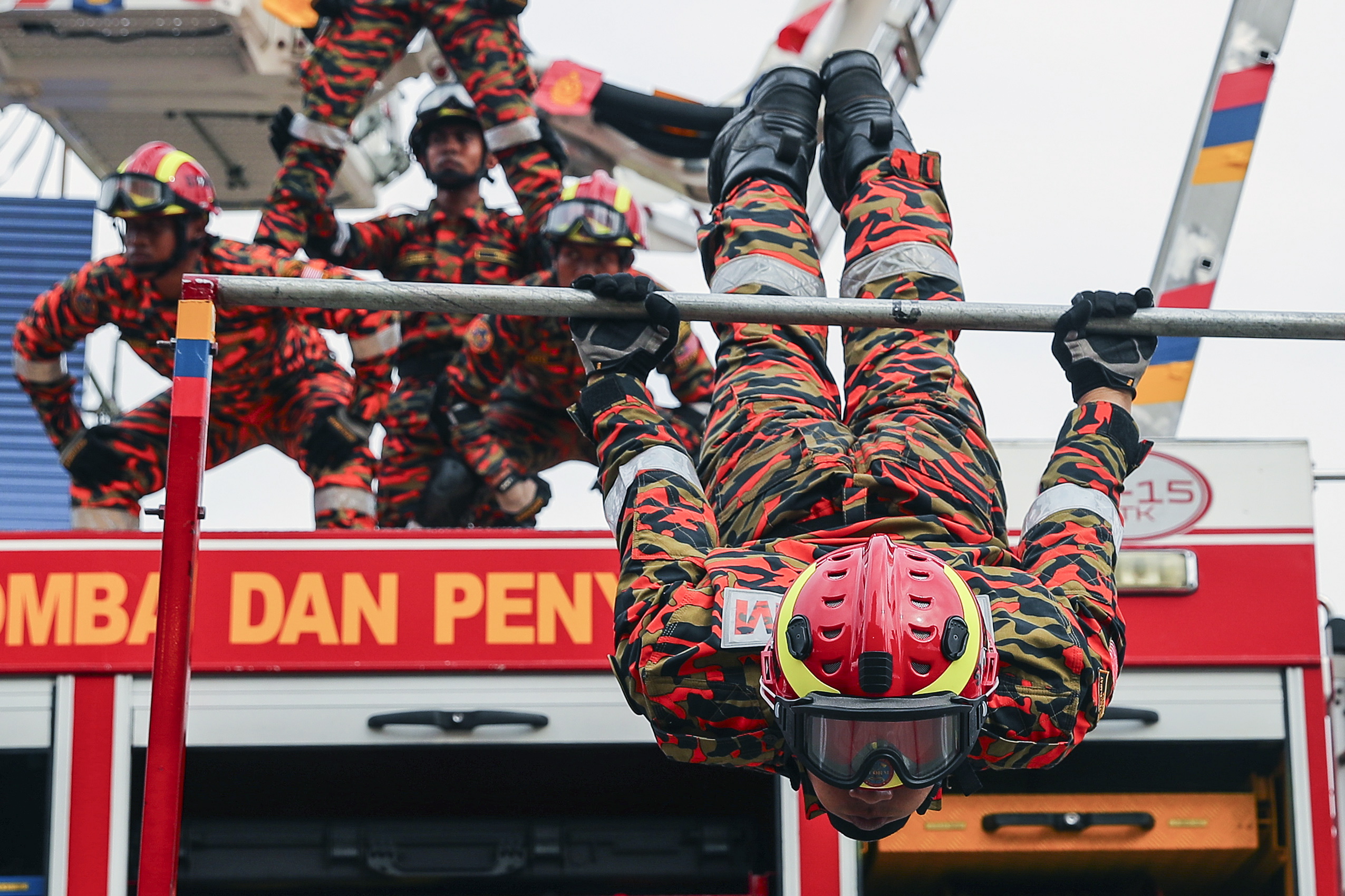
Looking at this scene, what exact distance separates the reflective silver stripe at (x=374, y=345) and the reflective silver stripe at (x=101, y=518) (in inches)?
35.9

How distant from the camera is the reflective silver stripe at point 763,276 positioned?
11.7ft

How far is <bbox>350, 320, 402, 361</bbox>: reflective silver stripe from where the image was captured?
4.95 metres

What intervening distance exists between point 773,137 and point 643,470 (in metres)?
1.19

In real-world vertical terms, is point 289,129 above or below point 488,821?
above

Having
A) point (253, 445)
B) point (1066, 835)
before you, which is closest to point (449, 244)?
point (253, 445)

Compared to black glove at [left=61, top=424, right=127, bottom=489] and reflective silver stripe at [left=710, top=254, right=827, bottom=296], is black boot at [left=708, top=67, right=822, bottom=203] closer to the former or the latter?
reflective silver stripe at [left=710, top=254, right=827, bottom=296]

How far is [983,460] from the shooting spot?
334cm

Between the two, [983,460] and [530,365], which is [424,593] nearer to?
[983,460]

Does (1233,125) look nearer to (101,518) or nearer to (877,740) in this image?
(877,740)

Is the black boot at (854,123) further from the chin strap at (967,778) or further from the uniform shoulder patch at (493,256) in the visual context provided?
the uniform shoulder patch at (493,256)

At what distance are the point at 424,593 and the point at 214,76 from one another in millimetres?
4478

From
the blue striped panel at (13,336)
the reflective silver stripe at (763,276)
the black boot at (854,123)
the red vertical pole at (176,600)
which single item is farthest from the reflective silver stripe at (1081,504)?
the blue striped panel at (13,336)

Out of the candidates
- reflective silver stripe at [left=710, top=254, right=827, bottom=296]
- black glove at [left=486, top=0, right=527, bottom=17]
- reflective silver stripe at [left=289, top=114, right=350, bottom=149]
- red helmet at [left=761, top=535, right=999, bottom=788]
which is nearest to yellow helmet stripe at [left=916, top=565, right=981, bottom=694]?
red helmet at [left=761, top=535, right=999, bottom=788]

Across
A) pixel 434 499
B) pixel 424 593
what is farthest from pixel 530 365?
pixel 424 593
